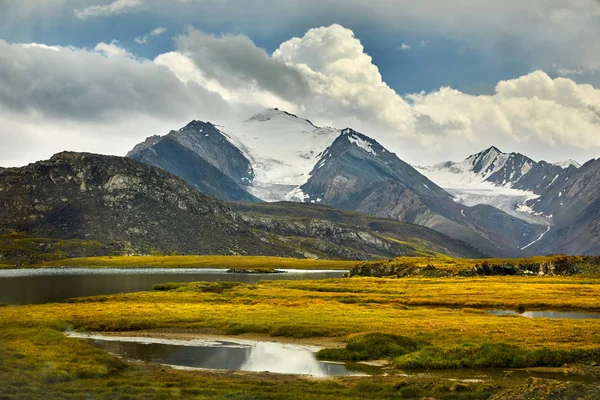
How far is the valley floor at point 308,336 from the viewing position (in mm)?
39094

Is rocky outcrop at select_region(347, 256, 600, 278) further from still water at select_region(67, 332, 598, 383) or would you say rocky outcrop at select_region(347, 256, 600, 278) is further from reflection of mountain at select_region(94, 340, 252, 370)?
reflection of mountain at select_region(94, 340, 252, 370)

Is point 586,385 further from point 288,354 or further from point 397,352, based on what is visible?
point 288,354

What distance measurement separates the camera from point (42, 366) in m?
42.8

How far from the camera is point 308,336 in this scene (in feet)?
223

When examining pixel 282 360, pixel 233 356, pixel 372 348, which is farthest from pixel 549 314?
pixel 233 356

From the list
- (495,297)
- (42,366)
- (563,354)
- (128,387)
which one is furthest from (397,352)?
(495,297)

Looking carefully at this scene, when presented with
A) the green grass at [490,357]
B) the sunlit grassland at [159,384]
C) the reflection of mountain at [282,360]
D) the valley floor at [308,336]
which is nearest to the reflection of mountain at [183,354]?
the reflection of mountain at [282,360]

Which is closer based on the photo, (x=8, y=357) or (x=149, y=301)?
(x=8, y=357)

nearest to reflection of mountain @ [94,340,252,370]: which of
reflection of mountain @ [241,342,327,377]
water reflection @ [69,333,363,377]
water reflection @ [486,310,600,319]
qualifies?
water reflection @ [69,333,363,377]

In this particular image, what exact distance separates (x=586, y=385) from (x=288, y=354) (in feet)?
95.9

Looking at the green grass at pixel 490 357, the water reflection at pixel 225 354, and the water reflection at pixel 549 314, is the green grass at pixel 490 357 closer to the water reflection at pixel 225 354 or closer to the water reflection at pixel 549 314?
the water reflection at pixel 225 354

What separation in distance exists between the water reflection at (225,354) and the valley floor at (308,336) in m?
3.90

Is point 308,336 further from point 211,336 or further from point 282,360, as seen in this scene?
point 282,360

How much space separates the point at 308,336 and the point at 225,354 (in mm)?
13610
